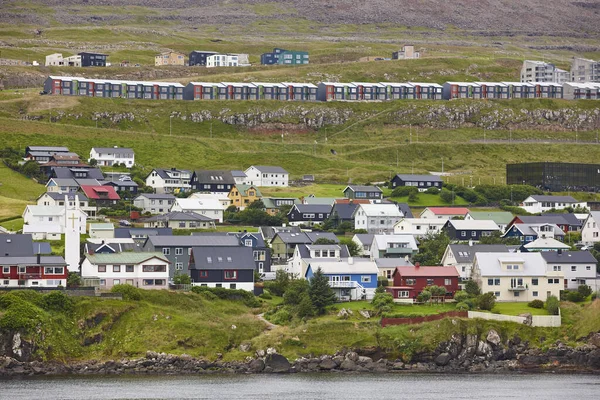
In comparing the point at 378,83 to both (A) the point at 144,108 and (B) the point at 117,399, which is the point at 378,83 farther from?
(B) the point at 117,399

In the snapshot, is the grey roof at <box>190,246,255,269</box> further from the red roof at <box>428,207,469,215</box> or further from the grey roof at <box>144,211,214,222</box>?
the red roof at <box>428,207,469,215</box>

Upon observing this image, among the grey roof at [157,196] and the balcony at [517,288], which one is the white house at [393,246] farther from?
the grey roof at [157,196]

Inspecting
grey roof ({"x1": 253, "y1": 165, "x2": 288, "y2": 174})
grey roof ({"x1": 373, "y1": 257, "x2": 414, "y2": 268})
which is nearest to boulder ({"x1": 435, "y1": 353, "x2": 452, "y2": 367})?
grey roof ({"x1": 373, "y1": 257, "x2": 414, "y2": 268})

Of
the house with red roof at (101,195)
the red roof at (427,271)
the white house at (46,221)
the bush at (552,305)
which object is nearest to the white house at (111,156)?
the house with red roof at (101,195)

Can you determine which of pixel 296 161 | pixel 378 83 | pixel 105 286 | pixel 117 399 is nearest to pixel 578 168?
pixel 296 161

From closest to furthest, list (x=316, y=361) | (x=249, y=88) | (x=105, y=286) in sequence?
(x=316, y=361) < (x=105, y=286) < (x=249, y=88)

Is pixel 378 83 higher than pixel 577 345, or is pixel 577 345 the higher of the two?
pixel 378 83
